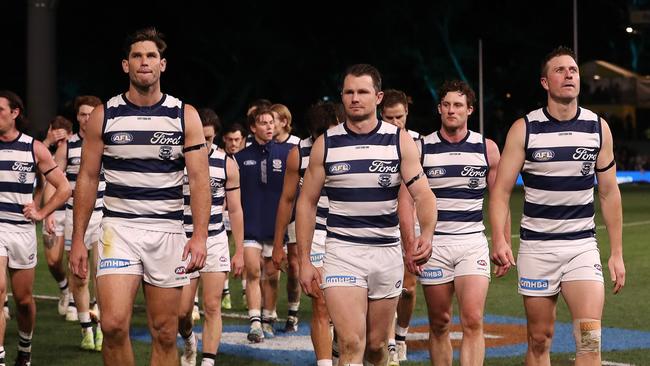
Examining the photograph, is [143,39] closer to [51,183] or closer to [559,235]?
→ [51,183]

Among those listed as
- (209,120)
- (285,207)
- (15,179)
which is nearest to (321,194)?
(209,120)

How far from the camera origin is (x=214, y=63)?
184 feet

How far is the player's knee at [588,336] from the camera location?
7.83 m

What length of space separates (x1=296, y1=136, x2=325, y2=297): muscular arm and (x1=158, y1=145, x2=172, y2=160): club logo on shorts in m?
0.85

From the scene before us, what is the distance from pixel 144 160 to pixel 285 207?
1.73 m

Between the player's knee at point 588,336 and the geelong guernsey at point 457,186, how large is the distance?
157 cm

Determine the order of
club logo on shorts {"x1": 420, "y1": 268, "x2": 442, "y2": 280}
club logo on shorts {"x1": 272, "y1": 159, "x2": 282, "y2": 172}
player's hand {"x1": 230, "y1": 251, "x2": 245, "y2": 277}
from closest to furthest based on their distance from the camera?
club logo on shorts {"x1": 420, "y1": 268, "x2": 442, "y2": 280} < player's hand {"x1": 230, "y1": 251, "x2": 245, "y2": 277} < club logo on shorts {"x1": 272, "y1": 159, "x2": 282, "y2": 172}

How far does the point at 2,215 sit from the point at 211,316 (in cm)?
184

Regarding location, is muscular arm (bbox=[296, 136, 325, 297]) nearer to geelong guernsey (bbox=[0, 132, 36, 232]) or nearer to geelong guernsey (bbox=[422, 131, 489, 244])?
geelong guernsey (bbox=[422, 131, 489, 244])

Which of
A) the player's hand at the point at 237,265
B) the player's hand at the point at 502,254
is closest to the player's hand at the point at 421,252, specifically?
the player's hand at the point at 502,254

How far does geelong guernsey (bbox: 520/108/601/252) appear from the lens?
803cm

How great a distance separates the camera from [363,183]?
776cm

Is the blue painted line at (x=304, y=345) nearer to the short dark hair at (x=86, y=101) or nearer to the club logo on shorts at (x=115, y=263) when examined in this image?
the short dark hair at (x=86, y=101)

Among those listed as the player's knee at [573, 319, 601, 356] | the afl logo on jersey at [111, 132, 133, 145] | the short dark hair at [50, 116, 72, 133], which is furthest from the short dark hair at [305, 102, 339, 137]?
the short dark hair at [50, 116, 72, 133]
